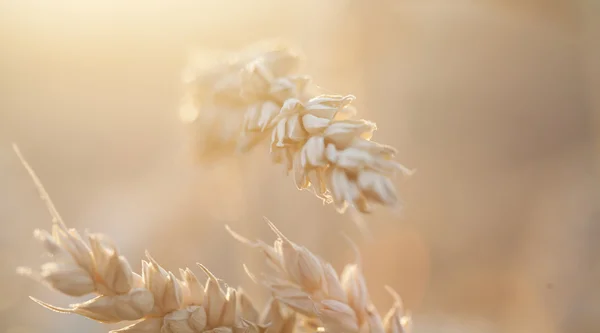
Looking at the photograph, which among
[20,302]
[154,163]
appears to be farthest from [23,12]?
[20,302]

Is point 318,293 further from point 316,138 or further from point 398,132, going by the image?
point 398,132

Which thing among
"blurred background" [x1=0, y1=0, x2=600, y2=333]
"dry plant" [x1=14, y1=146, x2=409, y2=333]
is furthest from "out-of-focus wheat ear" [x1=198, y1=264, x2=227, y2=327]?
"blurred background" [x1=0, y1=0, x2=600, y2=333]

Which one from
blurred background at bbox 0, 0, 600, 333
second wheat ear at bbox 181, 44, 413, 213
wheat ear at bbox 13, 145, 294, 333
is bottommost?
wheat ear at bbox 13, 145, 294, 333

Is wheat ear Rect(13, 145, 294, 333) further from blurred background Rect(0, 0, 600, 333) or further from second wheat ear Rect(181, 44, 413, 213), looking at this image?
blurred background Rect(0, 0, 600, 333)

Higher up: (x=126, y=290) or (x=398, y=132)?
(x=398, y=132)

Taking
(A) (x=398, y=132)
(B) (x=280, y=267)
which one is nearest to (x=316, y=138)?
(B) (x=280, y=267)

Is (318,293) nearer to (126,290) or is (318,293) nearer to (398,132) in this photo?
(126,290)

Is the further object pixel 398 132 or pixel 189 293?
pixel 398 132
